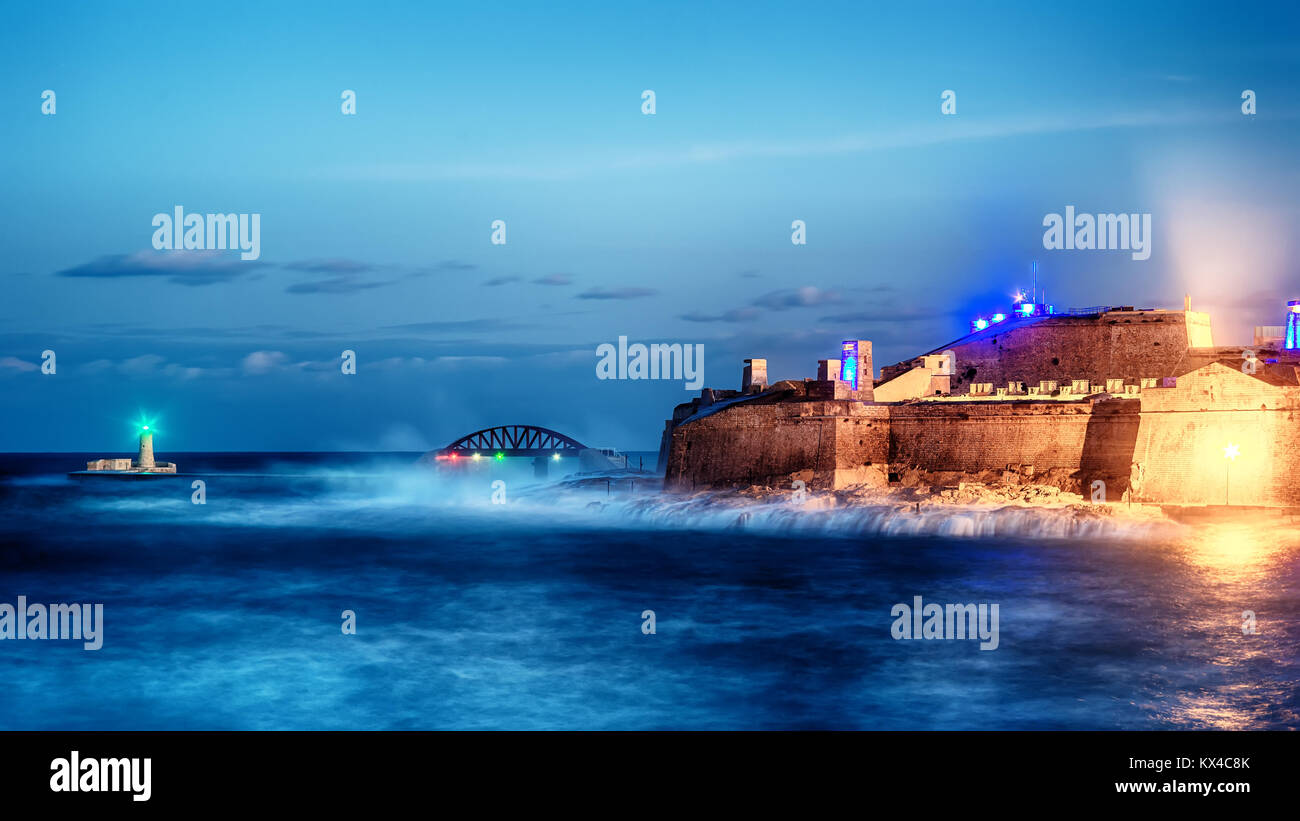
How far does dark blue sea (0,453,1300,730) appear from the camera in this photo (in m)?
18.3

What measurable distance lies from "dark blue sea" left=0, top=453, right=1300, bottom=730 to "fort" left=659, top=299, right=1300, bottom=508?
2165 millimetres

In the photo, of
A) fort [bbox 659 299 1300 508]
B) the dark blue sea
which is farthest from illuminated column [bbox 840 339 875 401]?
the dark blue sea

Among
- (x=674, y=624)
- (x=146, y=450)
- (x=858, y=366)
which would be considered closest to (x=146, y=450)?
(x=146, y=450)

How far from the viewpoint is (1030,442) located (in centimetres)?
4034

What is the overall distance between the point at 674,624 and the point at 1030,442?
1952 centimetres

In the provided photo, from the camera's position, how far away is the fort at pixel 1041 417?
35.0 m

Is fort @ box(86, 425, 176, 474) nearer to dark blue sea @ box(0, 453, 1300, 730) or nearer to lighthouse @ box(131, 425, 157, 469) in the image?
lighthouse @ box(131, 425, 157, 469)

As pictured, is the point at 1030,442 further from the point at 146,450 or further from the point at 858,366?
the point at 146,450

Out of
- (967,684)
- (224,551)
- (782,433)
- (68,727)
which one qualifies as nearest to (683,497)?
(782,433)

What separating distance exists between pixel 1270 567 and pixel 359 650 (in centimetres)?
2326

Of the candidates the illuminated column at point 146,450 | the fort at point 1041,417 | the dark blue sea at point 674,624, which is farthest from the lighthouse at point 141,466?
the fort at point 1041,417

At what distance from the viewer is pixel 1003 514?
37375mm
